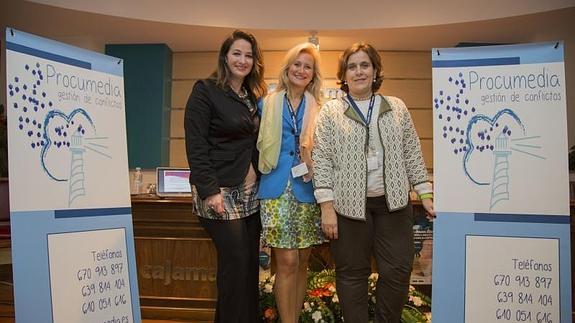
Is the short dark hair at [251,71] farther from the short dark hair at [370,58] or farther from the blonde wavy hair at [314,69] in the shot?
the short dark hair at [370,58]

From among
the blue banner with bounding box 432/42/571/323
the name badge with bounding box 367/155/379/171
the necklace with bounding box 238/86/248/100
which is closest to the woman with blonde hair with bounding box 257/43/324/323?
the necklace with bounding box 238/86/248/100

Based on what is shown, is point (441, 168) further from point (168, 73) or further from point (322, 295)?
point (168, 73)

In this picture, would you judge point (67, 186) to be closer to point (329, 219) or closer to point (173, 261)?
point (329, 219)

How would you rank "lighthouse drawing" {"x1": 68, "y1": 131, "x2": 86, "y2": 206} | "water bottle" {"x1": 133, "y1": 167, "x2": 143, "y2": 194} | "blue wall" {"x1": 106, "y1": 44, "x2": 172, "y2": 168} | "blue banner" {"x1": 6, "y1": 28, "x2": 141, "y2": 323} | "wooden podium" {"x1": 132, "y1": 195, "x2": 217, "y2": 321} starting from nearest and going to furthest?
1. "blue banner" {"x1": 6, "y1": 28, "x2": 141, "y2": 323}
2. "lighthouse drawing" {"x1": 68, "y1": 131, "x2": 86, "y2": 206}
3. "wooden podium" {"x1": 132, "y1": 195, "x2": 217, "y2": 321}
4. "water bottle" {"x1": 133, "y1": 167, "x2": 143, "y2": 194}
5. "blue wall" {"x1": 106, "y1": 44, "x2": 172, "y2": 168}

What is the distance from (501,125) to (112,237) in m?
1.67

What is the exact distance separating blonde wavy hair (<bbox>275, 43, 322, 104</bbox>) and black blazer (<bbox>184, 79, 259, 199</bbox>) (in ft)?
0.76

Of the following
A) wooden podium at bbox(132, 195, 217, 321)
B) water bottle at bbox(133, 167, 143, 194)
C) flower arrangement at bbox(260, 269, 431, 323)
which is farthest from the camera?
water bottle at bbox(133, 167, 143, 194)

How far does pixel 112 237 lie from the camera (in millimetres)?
1874

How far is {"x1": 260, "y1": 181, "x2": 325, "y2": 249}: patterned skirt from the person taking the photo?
191 cm

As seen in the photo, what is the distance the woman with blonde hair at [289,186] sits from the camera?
1912mm

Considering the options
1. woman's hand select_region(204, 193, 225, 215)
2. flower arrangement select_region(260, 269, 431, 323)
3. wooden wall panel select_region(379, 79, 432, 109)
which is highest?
wooden wall panel select_region(379, 79, 432, 109)

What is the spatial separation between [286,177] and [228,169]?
25cm

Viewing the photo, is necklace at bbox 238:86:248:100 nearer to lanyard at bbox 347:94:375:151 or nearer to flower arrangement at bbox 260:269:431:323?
lanyard at bbox 347:94:375:151

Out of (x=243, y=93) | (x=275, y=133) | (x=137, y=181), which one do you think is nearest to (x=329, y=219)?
(x=275, y=133)
